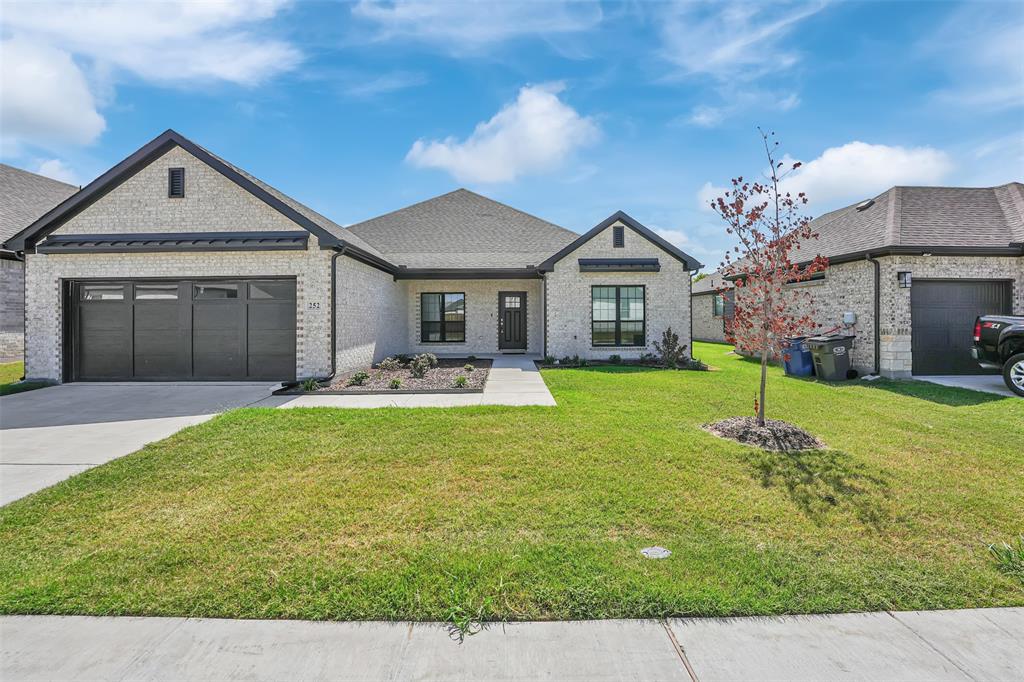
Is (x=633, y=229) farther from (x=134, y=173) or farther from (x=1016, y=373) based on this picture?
(x=134, y=173)

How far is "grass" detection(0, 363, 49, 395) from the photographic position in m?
10.2

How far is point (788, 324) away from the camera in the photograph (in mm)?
5891

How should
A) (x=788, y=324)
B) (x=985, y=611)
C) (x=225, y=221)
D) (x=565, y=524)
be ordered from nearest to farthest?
(x=985, y=611) → (x=565, y=524) → (x=788, y=324) → (x=225, y=221)

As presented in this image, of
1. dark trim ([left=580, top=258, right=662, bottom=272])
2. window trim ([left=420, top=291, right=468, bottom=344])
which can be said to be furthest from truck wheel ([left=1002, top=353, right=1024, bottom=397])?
window trim ([left=420, top=291, right=468, bottom=344])

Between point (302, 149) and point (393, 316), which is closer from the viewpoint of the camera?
point (302, 149)

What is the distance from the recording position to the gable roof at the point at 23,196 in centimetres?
1551

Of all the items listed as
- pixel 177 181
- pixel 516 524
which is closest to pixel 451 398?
pixel 516 524

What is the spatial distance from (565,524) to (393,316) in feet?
43.3

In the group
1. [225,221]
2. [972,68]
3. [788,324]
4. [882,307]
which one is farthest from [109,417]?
[972,68]

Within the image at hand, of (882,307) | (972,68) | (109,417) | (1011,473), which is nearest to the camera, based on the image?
(1011,473)

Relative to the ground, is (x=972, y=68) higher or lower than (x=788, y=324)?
higher

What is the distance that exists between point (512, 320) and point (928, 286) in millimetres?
12345

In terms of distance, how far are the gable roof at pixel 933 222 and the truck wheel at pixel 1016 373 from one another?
131 inches

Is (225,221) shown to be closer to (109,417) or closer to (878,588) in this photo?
(109,417)
